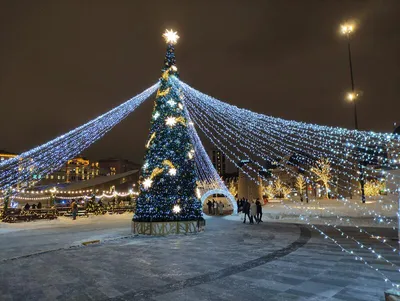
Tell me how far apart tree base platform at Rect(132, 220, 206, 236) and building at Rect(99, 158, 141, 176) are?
11173 cm

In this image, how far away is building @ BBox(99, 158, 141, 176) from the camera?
123750 mm

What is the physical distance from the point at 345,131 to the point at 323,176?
35.1m

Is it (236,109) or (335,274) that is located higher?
(236,109)

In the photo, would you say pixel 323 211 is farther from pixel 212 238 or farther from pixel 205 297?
pixel 205 297

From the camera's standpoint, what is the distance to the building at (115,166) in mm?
123750

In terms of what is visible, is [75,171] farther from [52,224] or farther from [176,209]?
[176,209]

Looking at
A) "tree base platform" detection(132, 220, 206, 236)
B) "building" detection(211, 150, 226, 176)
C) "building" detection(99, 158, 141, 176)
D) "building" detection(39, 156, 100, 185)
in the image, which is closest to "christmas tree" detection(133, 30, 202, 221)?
"tree base platform" detection(132, 220, 206, 236)

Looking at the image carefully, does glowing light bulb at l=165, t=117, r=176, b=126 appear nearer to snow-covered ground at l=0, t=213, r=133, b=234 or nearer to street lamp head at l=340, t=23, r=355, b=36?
snow-covered ground at l=0, t=213, r=133, b=234

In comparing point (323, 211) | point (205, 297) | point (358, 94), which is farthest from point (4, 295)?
point (358, 94)

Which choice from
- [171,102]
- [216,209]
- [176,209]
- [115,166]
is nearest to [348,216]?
[176,209]

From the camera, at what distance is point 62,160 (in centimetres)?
1499

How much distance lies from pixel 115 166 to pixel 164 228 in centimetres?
11946

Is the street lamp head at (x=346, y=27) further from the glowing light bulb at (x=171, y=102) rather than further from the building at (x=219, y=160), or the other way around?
the building at (x=219, y=160)

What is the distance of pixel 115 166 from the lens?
128 metres
